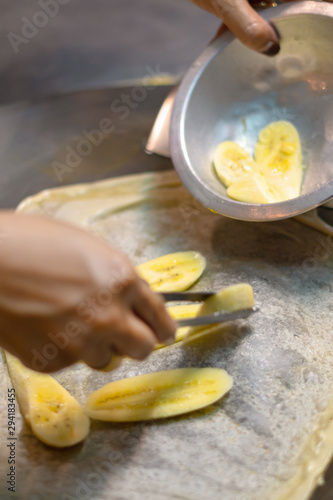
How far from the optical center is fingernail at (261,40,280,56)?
4.30 feet

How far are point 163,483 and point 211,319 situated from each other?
0.34 metres

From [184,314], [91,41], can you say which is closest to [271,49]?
[184,314]

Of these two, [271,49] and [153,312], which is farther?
[271,49]

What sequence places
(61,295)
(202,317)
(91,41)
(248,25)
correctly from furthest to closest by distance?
(91,41) < (248,25) < (202,317) < (61,295)

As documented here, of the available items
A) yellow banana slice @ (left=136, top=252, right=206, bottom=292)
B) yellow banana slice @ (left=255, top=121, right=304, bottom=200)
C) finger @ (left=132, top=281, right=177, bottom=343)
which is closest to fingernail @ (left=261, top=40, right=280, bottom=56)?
yellow banana slice @ (left=255, top=121, right=304, bottom=200)

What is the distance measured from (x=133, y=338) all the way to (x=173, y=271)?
56 centimetres

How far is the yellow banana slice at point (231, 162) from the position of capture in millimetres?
1374

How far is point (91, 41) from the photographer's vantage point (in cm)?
259

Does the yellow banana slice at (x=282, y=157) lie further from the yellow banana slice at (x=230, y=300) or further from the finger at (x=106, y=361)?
the finger at (x=106, y=361)

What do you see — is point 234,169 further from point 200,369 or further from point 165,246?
point 200,369

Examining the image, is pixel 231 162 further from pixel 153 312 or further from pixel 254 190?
pixel 153 312
